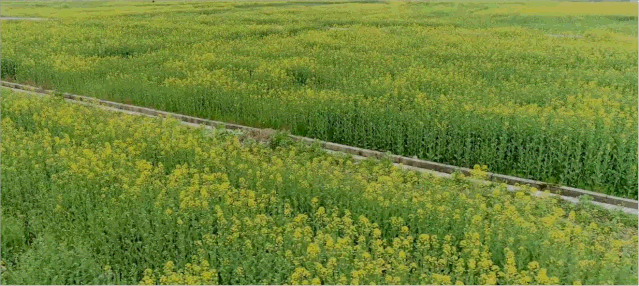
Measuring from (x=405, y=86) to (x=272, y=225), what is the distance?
334 inches

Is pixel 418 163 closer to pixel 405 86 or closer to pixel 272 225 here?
pixel 405 86

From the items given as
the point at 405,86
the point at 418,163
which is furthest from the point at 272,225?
the point at 405,86

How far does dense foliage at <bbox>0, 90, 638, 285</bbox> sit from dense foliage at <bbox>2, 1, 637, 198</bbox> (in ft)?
5.65

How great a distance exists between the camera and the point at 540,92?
13.7 m

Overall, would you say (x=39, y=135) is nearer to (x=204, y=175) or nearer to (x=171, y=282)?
(x=204, y=175)

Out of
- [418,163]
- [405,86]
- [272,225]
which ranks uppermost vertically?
[405,86]

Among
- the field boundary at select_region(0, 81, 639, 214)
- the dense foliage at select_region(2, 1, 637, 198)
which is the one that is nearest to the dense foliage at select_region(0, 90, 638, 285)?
the field boundary at select_region(0, 81, 639, 214)

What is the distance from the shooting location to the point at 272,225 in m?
7.09

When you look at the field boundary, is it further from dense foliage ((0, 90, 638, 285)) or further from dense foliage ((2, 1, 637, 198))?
dense foliage ((0, 90, 638, 285))

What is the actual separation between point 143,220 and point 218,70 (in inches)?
418

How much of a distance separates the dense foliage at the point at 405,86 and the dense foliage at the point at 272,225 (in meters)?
1.72

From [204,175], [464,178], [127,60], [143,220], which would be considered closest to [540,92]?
[464,178]

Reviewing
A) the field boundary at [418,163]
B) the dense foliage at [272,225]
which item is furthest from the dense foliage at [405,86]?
the dense foliage at [272,225]

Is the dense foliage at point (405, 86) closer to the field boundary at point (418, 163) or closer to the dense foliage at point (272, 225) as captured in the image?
the field boundary at point (418, 163)
